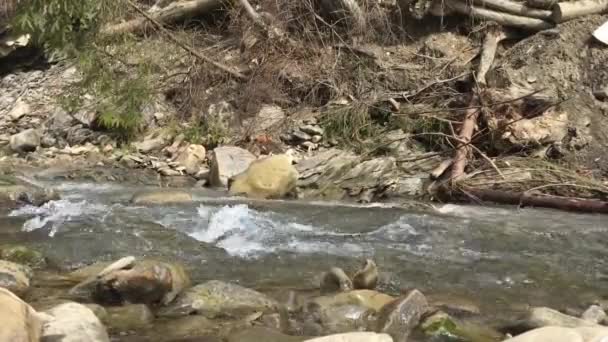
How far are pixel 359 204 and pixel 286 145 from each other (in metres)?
2.24

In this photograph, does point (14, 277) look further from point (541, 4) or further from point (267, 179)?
point (541, 4)

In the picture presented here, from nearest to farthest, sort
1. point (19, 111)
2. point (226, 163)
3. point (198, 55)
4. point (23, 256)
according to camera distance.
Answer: point (23, 256) → point (226, 163) → point (198, 55) → point (19, 111)

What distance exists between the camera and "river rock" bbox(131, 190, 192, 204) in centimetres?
656

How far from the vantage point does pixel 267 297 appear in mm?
3900

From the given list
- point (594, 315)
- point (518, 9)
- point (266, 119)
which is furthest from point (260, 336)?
point (518, 9)

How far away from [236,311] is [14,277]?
1.35 m

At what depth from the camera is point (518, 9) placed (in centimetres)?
905

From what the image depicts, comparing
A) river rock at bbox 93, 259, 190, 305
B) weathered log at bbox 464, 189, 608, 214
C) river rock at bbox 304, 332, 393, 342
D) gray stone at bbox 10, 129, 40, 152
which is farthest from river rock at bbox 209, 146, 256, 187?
river rock at bbox 304, 332, 393, 342

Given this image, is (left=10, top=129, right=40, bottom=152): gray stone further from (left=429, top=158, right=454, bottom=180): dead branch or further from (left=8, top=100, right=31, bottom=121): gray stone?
(left=429, top=158, right=454, bottom=180): dead branch

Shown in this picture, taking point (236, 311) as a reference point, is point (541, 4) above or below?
above

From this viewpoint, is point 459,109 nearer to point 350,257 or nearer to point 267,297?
point 350,257

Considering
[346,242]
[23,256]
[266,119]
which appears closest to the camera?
[23,256]

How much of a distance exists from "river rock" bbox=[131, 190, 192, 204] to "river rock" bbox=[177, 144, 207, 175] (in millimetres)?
1605

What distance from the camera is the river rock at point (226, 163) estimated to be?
7816mm
